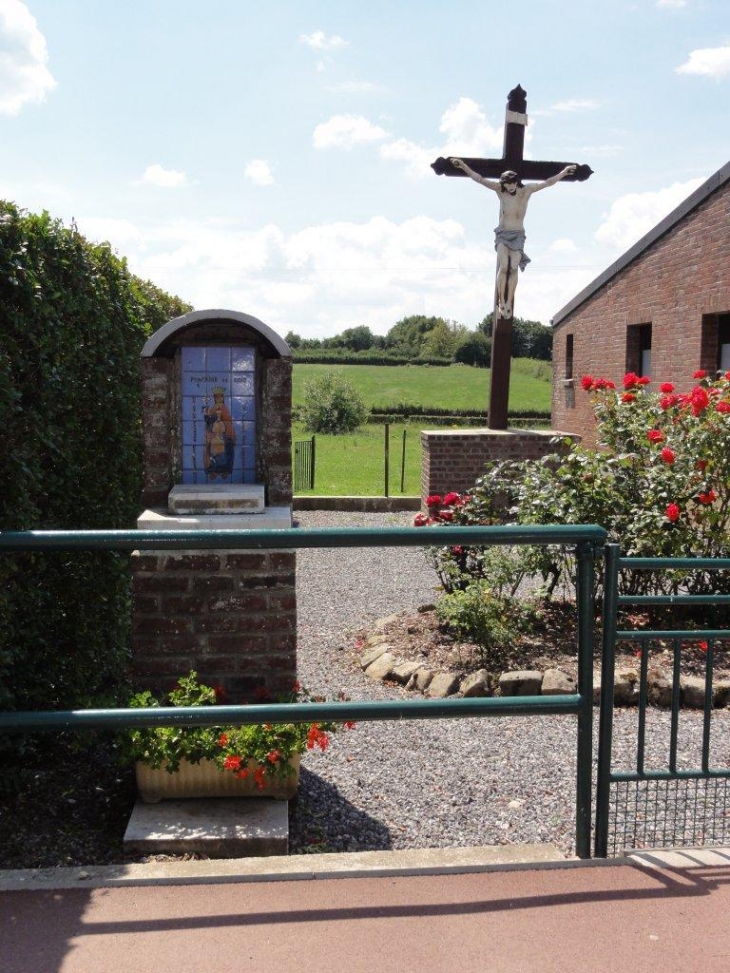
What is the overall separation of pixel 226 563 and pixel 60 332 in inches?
49.9

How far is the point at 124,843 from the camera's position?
3348mm

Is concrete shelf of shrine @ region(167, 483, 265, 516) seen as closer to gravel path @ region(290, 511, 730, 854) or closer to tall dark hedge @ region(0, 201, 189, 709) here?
tall dark hedge @ region(0, 201, 189, 709)

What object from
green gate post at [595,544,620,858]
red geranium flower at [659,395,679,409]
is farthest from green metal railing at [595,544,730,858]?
red geranium flower at [659,395,679,409]

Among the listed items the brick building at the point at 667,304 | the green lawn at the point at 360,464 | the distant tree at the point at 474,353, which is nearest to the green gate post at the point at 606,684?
the brick building at the point at 667,304

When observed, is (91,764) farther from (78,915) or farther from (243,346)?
(243,346)

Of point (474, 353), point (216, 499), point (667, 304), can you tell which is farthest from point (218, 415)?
point (474, 353)

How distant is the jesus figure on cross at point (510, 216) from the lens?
39.2ft

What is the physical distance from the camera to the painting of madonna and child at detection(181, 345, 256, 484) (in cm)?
470

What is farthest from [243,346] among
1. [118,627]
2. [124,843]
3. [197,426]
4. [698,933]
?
[698,933]

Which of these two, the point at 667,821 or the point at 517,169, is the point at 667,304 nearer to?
the point at 517,169

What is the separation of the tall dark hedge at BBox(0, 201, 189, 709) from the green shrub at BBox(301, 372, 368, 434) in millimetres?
25219

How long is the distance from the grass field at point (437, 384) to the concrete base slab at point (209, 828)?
118ft

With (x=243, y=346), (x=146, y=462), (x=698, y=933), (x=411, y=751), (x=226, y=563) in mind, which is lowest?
(x=411, y=751)

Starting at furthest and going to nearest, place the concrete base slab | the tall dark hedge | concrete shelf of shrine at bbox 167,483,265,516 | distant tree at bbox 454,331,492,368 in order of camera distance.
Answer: distant tree at bbox 454,331,492,368
concrete shelf of shrine at bbox 167,483,265,516
the tall dark hedge
the concrete base slab
